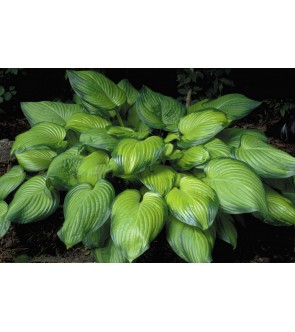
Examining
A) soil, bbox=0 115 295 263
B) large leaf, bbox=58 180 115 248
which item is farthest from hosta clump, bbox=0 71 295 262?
soil, bbox=0 115 295 263

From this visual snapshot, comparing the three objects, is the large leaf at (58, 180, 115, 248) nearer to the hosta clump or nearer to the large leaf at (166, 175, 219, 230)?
the hosta clump

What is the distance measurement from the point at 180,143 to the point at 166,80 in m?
1.61

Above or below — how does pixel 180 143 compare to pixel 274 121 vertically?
above

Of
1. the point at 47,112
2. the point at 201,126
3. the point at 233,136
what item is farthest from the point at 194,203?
the point at 47,112

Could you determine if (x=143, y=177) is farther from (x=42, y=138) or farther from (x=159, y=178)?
(x=42, y=138)

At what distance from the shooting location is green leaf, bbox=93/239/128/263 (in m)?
1.88

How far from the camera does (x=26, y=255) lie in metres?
2.16

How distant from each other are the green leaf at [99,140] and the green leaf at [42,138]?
0.22 m

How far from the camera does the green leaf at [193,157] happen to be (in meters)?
1.92

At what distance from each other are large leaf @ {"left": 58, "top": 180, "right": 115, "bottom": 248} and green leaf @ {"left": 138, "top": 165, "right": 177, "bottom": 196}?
18 cm

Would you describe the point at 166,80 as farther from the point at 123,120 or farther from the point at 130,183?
the point at 130,183

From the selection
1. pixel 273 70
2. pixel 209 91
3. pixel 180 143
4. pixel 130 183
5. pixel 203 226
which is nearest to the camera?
pixel 203 226

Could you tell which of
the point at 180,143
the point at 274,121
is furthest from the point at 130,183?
the point at 274,121

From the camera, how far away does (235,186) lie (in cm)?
175
